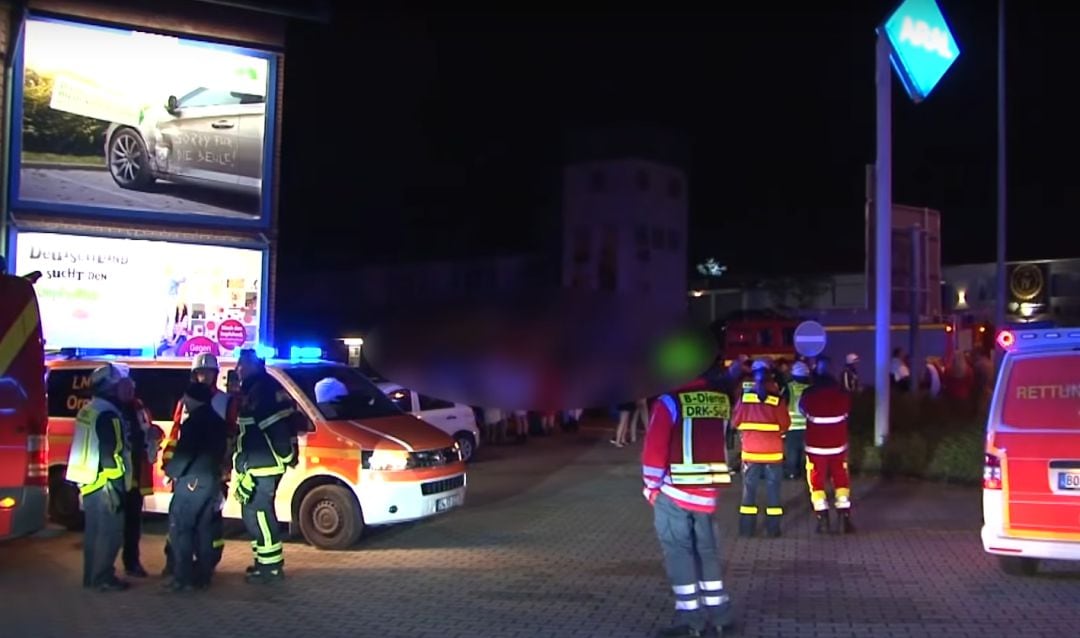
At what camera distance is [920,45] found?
53.6 feet

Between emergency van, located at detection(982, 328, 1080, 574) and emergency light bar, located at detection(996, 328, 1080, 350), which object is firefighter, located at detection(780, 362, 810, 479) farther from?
emergency van, located at detection(982, 328, 1080, 574)

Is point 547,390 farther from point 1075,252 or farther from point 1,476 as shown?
point 1075,252

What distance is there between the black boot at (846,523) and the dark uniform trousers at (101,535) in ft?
22.1

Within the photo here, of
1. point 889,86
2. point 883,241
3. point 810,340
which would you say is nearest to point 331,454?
point 810,340

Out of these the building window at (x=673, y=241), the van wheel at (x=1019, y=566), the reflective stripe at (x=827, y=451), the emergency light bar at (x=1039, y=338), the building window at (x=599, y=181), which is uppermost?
the building window at (x=599, y=181)

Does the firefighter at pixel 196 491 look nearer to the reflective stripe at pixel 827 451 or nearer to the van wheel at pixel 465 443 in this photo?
the reflective stripe at pixel 827 451

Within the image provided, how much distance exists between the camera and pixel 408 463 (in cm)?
973

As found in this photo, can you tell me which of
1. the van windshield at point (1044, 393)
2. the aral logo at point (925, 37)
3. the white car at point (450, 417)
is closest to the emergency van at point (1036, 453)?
the van windshield at point (1044, 393)

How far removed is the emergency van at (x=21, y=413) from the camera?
8195mm

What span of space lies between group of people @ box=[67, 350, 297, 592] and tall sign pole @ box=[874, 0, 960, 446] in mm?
9778

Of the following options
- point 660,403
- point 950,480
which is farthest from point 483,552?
point 950,480

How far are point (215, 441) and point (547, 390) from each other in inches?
244

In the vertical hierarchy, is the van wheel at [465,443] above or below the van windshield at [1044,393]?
below

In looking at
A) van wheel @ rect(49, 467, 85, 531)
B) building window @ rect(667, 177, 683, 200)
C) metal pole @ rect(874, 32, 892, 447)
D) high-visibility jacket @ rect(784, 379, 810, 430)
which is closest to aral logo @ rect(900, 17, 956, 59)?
metal pole @ rect(874, 32, 892, 447)
